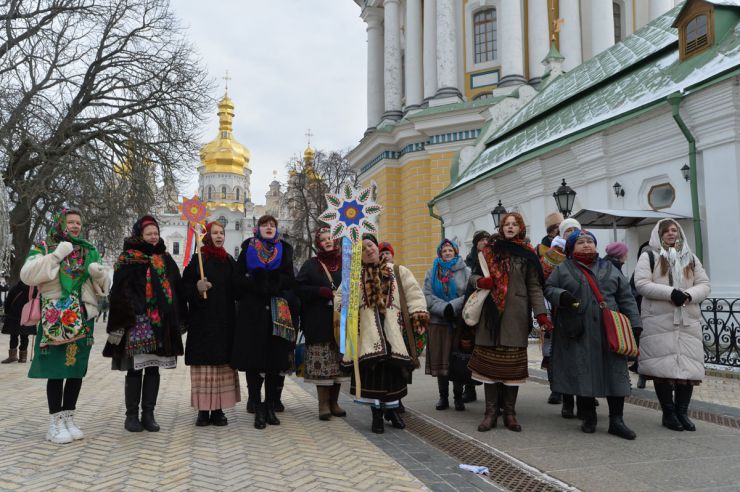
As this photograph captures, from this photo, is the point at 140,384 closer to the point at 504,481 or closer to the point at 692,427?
the point at 504,481

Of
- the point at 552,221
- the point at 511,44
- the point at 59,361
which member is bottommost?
the point at 59,361

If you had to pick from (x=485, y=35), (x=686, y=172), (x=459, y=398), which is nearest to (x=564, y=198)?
(x=686, y=172)

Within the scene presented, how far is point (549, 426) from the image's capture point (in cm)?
557

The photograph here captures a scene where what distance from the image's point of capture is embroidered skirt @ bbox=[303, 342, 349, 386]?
19.3 ft

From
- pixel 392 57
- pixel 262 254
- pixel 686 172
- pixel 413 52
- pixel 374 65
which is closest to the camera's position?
pixel 262 254

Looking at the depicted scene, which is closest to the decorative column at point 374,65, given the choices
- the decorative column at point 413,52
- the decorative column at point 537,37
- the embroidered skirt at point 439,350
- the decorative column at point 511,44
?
the decorative column at point 413,52

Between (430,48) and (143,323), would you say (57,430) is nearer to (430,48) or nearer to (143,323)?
(143,323)

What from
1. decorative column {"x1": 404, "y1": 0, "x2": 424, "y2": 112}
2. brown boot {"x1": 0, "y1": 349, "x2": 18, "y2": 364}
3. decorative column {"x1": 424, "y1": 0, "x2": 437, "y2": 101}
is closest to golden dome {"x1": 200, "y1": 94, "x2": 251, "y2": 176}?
decorative column {"x1": 404, "y1": 0, "x2": 424, "y2": 112}

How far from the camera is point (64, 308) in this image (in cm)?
505

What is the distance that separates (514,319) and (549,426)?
1.10 m

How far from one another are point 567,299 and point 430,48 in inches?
950

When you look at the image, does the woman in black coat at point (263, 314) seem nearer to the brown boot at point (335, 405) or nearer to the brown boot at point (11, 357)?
the brown boot at point (335, 405)

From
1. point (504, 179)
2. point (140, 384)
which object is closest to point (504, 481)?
point (140, 384)

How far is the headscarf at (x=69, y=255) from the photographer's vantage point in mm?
5098
